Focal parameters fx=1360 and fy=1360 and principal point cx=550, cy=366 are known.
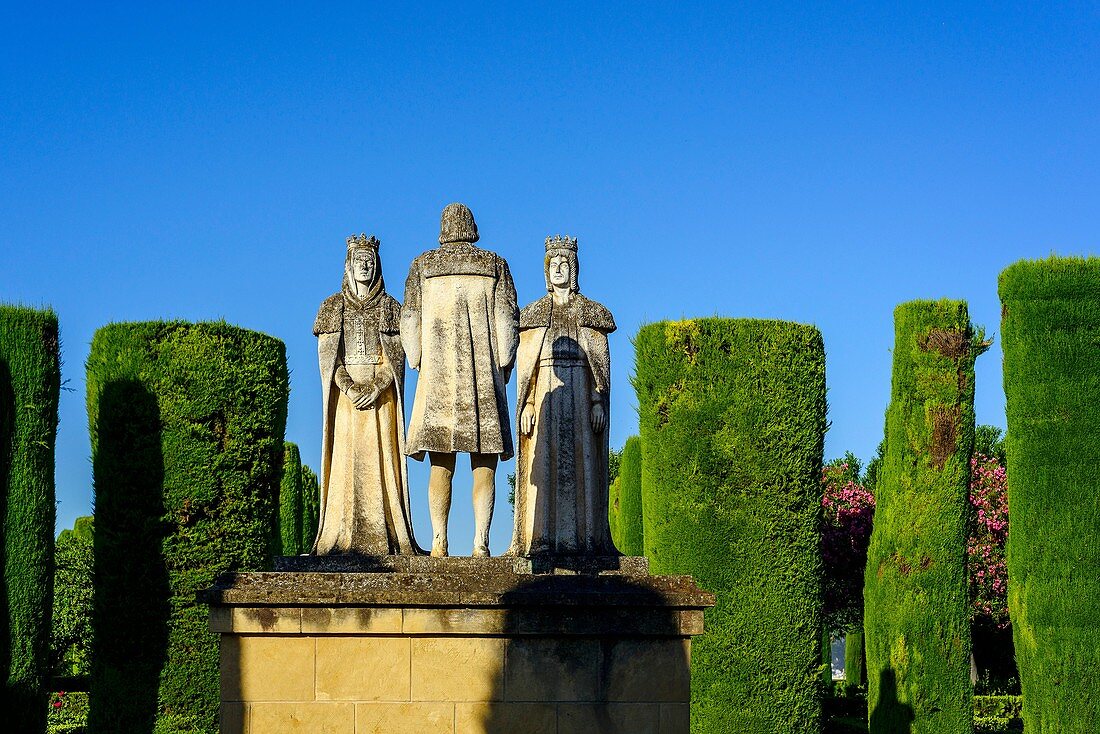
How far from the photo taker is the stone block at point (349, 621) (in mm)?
9547

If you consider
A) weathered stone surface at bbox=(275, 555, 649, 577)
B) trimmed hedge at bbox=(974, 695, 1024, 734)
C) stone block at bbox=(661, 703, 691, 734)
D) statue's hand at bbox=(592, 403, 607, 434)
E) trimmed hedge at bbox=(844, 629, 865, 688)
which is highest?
statue's hand at bbox=(592, 403, 607, 434)

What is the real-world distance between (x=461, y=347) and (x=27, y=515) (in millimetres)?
9532

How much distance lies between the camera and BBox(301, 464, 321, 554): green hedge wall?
1211 inches

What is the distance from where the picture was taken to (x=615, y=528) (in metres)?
32.5

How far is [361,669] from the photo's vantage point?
9.57 metres

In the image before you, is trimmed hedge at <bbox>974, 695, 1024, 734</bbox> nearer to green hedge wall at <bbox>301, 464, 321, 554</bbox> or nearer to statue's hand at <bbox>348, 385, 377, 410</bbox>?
green hedge wall at <bbox>301, 464, 321, 554</bbox>

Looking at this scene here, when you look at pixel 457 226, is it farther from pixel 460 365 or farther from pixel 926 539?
pixel 926 539

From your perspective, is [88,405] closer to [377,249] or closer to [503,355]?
[377,249]

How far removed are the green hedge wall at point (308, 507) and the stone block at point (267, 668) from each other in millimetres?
20466

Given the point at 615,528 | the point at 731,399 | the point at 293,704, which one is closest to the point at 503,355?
the point at 293,704

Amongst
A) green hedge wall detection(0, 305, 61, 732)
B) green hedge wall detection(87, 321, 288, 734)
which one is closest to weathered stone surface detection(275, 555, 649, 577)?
green hedge wall detection(87, 321, 288, 734)

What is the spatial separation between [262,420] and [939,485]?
9.72m

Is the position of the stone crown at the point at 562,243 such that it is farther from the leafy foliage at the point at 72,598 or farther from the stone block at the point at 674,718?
the leafy foliage at the point at 72,598

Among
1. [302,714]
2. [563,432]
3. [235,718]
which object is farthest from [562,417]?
[235,718]
